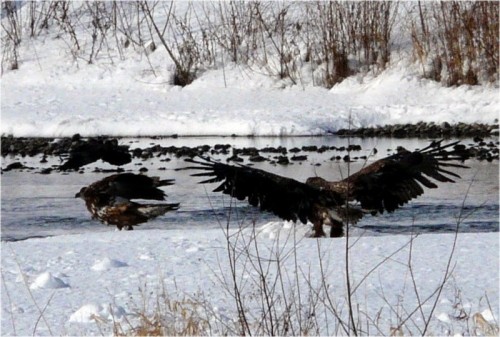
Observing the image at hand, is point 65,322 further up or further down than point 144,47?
further down

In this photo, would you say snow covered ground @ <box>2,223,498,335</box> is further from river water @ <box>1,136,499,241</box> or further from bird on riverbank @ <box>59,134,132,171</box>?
bird on riverbank @ <box>59,134,132,171</box>

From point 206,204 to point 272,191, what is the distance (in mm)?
3945

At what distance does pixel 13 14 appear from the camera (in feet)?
80.5

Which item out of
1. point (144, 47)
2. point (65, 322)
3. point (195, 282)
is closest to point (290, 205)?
point (195, 282)

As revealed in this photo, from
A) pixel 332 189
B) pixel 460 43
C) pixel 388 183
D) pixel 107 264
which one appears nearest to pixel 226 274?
pixel 107 264

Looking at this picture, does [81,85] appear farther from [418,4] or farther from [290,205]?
[290,205]

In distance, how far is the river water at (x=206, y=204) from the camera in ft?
29.4

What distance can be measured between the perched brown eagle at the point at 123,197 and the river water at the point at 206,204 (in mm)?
493

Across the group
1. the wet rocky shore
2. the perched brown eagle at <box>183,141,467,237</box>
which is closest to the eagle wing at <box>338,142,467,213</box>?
the perched brown eagle at <box>183,141,467,237</box>

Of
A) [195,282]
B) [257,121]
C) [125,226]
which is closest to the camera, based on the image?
[195,282]

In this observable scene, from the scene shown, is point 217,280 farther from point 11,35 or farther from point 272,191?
point 11,35

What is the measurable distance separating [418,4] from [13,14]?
31.3 feet

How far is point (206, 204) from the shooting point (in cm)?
1048

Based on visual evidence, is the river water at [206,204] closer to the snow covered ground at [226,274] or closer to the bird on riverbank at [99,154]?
the snow covered ground at [226,274]
